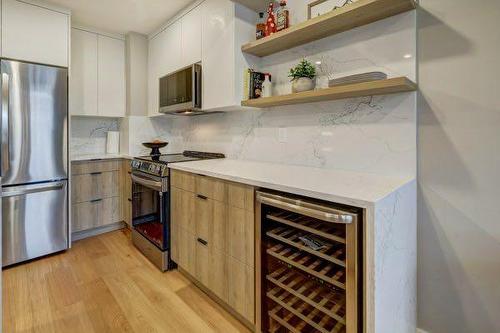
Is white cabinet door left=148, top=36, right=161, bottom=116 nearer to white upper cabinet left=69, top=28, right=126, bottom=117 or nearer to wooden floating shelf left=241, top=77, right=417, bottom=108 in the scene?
white upper cabinet left=69, top=28, right=126, bottom=117

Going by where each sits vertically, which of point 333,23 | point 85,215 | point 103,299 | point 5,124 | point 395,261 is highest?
point 333,23

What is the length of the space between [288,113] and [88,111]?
96.0 inches

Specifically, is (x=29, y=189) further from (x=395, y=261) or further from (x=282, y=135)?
(x=395, y=261)

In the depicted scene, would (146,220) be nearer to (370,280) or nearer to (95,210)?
(95,210)

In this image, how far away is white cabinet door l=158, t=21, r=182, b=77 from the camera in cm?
276

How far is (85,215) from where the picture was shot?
297 cm

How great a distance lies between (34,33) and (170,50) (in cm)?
→ 120

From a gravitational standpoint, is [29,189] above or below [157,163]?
below

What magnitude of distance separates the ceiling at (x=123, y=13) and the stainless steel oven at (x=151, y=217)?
1635mm

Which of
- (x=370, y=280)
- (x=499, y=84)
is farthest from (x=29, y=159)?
(x=499, y=84)

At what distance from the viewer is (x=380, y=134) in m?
1.59

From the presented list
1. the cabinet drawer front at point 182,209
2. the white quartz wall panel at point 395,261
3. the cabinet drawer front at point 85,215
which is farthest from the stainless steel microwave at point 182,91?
the white quartz wall panel at point 395,261

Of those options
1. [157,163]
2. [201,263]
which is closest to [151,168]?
[157,163]

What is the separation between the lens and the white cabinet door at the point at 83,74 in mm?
3039
